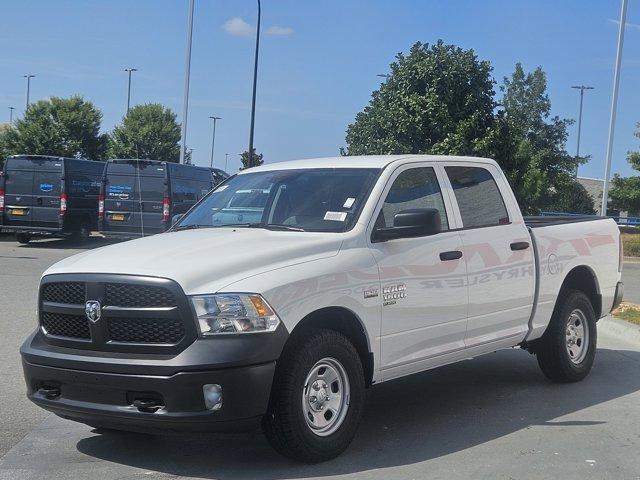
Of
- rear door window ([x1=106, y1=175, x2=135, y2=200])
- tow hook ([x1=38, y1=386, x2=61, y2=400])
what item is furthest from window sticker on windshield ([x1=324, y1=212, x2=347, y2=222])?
rear door window ([x1=106, y1=175, x2=135, y2=200])

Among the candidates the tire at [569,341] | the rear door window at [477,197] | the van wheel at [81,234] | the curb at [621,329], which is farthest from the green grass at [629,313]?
the van wheel at [81,234]

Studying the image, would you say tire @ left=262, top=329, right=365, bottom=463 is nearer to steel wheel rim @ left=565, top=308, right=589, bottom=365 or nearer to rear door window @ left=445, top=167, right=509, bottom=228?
rear door window @ left=445, top=167, right=509, bottom=228

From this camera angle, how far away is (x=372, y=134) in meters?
23.2

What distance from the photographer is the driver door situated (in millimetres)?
5539

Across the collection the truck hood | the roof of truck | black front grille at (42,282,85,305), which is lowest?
black front grille at (42,282,85,305)

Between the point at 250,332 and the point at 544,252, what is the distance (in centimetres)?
343

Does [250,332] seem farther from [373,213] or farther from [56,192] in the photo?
[56,192]

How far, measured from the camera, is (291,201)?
6.07 metres

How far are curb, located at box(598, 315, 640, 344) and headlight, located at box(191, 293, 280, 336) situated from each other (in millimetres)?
6734

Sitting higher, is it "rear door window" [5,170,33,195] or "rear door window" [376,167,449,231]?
"rear door window" [376,167,449,231]

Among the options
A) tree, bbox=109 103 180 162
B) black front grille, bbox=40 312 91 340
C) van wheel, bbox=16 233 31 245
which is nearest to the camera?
black front grille, bbox=40 312 91 340

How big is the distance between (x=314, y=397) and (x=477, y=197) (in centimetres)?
253

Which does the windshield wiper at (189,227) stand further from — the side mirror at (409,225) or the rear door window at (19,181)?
the rear door window at (19,181)

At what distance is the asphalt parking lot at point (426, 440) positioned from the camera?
5027 mm
